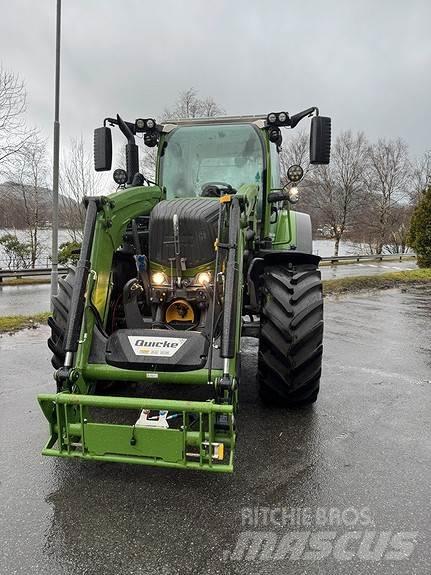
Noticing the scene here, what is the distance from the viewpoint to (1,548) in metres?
2.47

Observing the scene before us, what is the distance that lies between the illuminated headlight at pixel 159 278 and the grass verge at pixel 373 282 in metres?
10.1

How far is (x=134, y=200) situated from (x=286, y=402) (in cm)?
231

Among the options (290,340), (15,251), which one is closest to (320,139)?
(290,340)

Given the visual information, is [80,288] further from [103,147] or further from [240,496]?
[103,147]

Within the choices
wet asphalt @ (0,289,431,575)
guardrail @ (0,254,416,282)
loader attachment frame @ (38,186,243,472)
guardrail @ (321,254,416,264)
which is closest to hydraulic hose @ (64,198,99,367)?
loader attachment frame @ (38,186,243,472)

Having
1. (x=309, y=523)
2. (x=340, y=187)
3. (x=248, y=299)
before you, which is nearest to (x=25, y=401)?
(x=248, y=299)

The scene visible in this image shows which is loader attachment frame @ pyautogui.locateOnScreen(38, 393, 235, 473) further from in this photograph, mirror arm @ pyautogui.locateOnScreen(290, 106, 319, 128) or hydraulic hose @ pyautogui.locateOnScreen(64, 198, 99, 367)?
mirror arm @ pyautogui.locateOnScreen(290, 106, 319, 128)

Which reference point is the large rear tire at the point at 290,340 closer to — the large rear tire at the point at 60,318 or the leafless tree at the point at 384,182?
the large rear tire at the point at 60,318

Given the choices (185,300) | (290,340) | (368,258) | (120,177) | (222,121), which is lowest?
(290,340)

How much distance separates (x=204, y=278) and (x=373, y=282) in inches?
509

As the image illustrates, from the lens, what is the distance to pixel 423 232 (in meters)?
19.8

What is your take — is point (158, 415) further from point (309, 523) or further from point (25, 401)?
point (25, 401)

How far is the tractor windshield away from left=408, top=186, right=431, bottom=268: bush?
55.4ft

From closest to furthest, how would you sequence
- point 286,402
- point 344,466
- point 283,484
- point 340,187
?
point 283,484 → point 344,466 → point 286,402 → point 340,187
